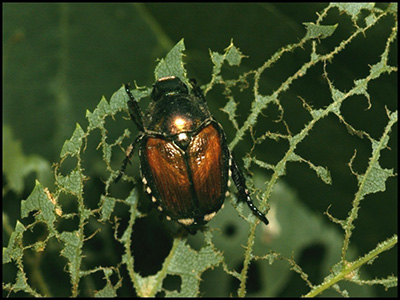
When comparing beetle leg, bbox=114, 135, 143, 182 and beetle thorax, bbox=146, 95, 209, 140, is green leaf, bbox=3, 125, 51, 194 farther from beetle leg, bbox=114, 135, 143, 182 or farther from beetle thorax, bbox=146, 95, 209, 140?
beetle thorax, bbox=146, 95, 209, 140

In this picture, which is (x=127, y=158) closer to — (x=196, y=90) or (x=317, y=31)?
(x=196, y=90)

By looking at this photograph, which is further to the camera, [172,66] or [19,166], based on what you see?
[19,166]

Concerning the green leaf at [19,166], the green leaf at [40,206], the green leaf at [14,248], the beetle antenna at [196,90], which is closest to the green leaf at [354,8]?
the beetle antenna at [196,90]

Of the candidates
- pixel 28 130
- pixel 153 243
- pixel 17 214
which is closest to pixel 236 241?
pixel 153 243

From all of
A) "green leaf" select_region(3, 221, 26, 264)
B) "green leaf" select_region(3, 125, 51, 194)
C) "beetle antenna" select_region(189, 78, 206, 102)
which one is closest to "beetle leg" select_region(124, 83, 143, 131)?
"beetle antenna" select_region(189, 78, 206, 102)

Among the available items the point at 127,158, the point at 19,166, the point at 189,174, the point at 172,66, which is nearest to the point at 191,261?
the point at 189,174

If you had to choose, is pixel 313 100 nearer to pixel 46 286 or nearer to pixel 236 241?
pixel 236 241

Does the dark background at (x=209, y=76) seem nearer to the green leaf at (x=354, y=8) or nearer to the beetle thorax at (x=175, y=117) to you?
the green leaf at (x=354, y=8)

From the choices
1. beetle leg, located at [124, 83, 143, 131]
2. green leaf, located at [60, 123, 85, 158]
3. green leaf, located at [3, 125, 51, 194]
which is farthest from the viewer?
green leaf, located at [3, 125, 51, 194]
